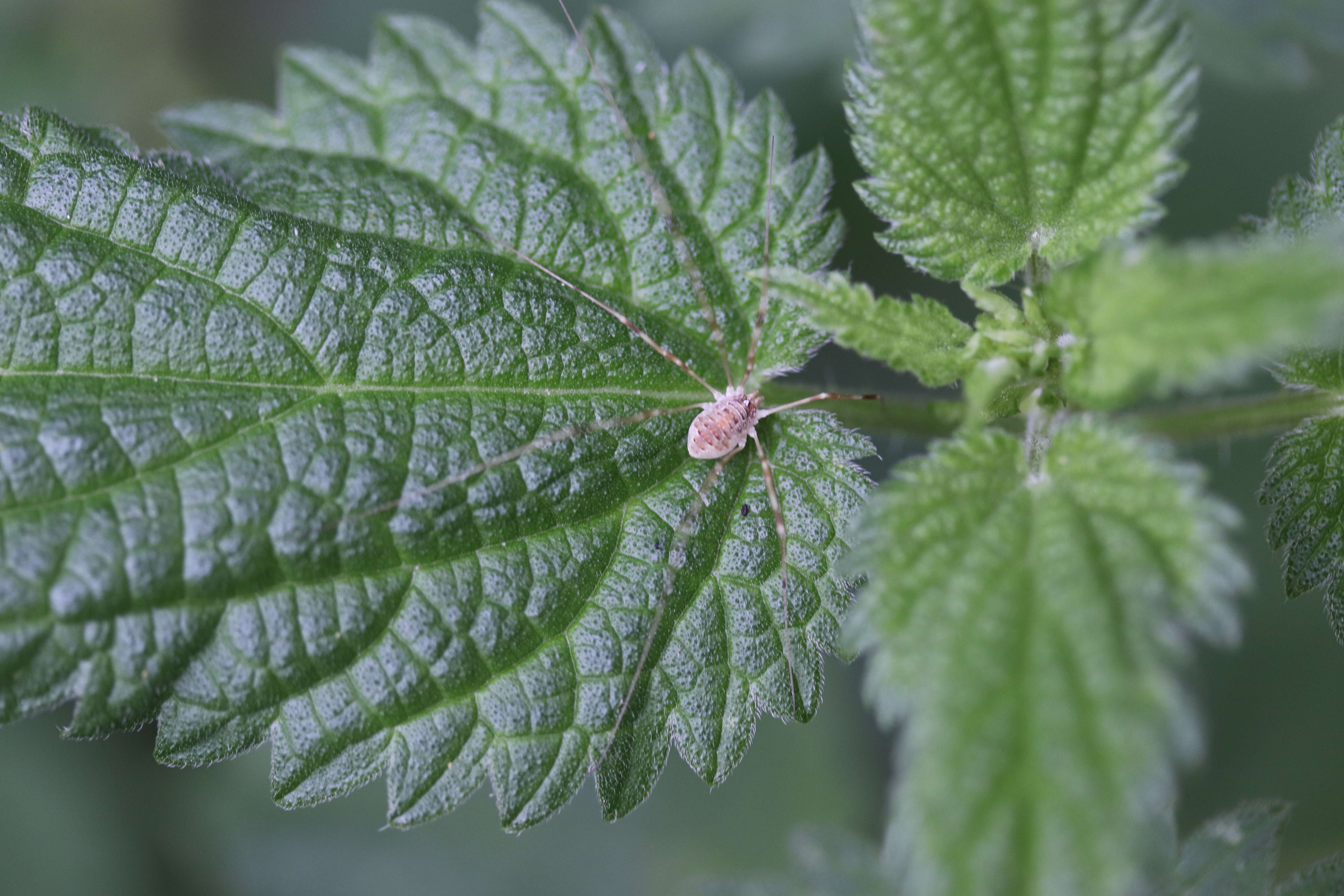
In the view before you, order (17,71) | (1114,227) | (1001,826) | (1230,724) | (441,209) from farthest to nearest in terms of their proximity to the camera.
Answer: (17,71) → (1230,724) → (441,209) → (1114,227) → (1001,826)

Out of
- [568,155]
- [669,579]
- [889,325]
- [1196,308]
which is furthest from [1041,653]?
[568,155]

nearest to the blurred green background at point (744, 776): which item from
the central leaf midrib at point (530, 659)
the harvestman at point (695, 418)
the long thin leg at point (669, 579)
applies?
the harvestman at point (695, 418)

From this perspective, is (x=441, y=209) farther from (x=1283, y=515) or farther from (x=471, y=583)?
(x=1283, y=515)

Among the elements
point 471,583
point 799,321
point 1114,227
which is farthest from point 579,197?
point 1114,227

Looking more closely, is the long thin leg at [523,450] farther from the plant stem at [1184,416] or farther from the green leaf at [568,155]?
the plant stem at [1184,416]

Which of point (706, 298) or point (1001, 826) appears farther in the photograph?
point (706, 298)

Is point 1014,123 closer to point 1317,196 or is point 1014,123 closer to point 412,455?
point 1317,196

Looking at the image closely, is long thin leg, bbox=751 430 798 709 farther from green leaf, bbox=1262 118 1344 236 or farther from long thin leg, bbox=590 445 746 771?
green leaf, bbox=1262 118 1344 236
